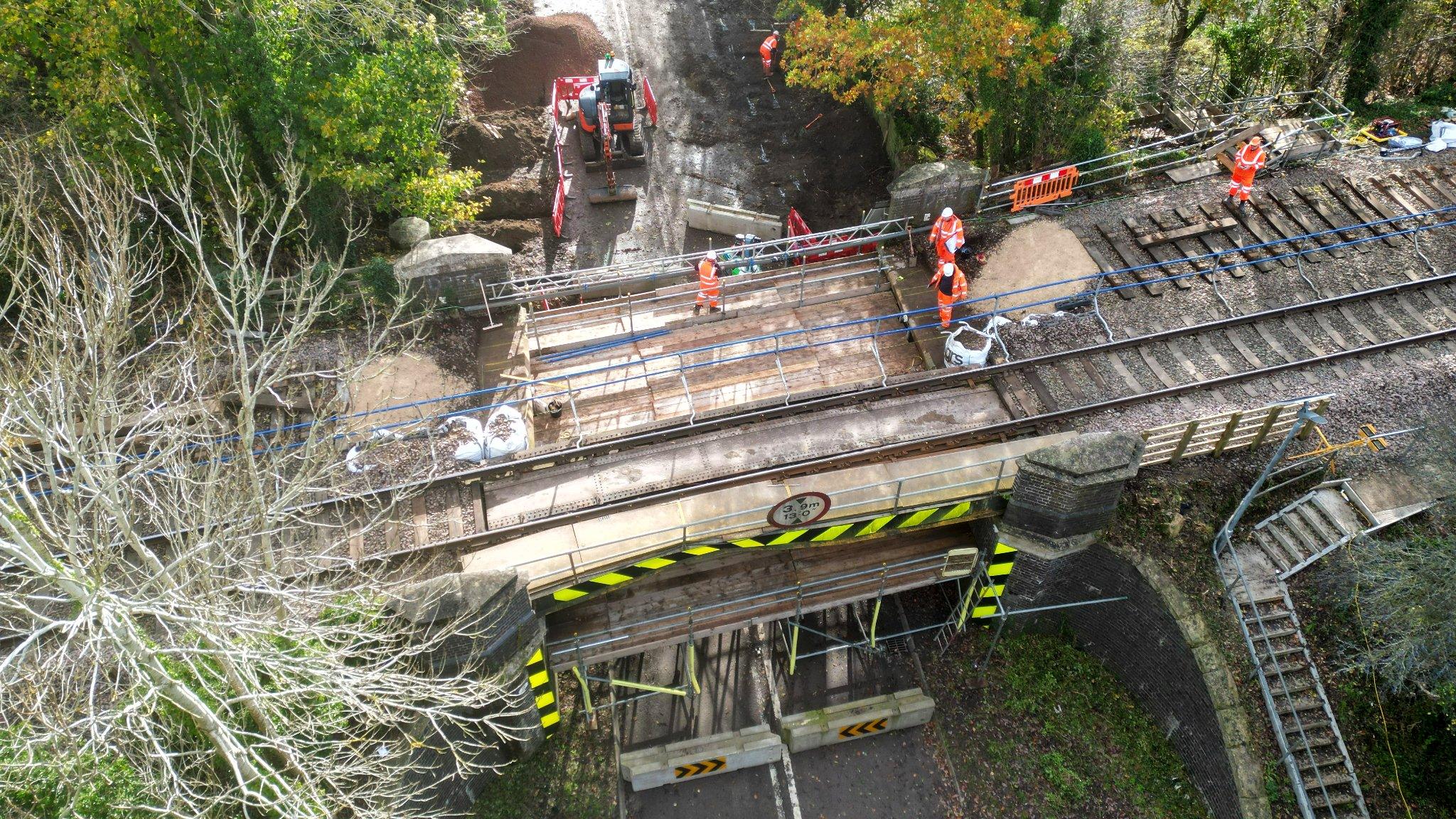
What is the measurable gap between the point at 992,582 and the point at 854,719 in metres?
3.31

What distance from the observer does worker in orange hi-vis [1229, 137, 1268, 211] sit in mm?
18406

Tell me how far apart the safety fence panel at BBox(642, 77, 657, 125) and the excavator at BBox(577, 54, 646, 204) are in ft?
5.24

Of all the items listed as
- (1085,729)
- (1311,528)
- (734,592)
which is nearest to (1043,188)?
(1311,528)

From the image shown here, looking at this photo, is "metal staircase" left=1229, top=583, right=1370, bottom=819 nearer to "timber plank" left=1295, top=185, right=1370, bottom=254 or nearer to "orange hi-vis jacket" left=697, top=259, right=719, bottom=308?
"timber plank" left=1295, top=185, right=1370, bottom=254

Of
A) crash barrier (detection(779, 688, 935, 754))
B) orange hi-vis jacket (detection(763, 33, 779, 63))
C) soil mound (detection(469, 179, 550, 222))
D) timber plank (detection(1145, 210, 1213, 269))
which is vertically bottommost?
crash barrier (detection(779, 688, 935, 754))

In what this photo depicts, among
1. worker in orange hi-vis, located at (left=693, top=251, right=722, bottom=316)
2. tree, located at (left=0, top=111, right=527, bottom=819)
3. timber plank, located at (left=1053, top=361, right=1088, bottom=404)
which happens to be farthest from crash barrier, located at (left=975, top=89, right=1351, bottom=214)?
tree, located at (left=0, top=111, right=527, bottom=819)

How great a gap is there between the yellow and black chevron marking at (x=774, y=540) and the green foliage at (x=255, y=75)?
930 cm

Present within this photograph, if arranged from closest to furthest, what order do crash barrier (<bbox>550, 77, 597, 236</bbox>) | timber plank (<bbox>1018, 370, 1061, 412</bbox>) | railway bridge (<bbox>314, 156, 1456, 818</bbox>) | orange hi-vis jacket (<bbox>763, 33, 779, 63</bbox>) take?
1. railway bridge (<bbox>314, 156, 1456, 818</bbox>)
2. timber plank (<bbox>1018, 370, 1061, 412</bbox>)
3. crash barrier (<bbox>550, 77, 597, 236</bbox>)
4. orange hi-vis jacket (<bbox>763, 33, 779, 63</bbox>)

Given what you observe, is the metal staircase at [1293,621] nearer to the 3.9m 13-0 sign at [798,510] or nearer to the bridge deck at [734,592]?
the bridge deck at [734,592]

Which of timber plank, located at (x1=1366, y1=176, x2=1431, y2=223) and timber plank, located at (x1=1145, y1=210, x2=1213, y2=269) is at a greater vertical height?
timber plank, located at (x1=1366, y1=176, x2=1431, y2=223)

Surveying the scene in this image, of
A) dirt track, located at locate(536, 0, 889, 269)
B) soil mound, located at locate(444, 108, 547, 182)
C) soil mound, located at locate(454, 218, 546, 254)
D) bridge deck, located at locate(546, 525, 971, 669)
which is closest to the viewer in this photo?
bridge deck, located at locate(546, 525, 971, 669)

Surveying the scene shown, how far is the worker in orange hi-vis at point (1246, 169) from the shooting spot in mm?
18406

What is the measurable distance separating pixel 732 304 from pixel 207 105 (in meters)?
10.7

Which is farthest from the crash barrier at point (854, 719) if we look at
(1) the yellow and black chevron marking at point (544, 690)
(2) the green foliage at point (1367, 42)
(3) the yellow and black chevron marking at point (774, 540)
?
(2) the green foliage at point (1367, 42)
